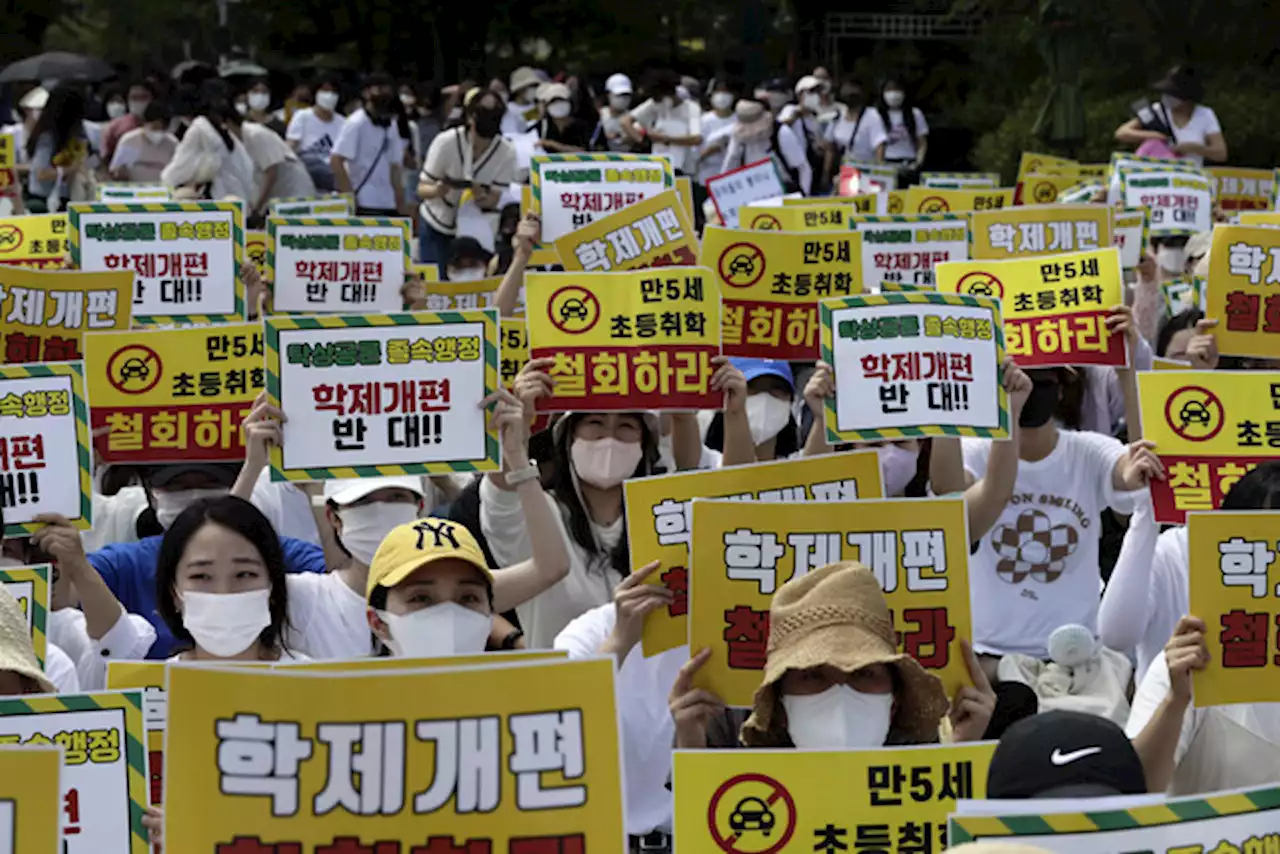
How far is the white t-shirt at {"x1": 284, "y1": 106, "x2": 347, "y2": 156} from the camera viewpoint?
21656mm

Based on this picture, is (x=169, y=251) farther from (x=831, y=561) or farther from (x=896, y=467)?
(x=831, y=561)

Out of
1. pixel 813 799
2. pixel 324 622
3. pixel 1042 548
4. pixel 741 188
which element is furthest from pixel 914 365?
pixel 741 188

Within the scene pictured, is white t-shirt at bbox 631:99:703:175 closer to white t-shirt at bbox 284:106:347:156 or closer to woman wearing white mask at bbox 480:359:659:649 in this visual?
white t-shirt at bbox 284:106:347:156

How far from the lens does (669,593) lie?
19.2 feet

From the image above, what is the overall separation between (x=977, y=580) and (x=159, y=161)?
12967 mm

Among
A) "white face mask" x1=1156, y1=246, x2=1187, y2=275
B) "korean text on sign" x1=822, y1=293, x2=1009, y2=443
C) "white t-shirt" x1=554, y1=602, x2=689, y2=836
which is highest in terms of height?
"white face mask" x1=1156, y1=246, x2=1187, y2=275

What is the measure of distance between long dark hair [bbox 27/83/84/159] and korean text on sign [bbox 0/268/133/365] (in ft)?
31.1

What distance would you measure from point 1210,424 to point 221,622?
285 cm

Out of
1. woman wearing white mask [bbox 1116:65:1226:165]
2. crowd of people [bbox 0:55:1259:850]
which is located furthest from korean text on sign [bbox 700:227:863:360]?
woman wearing white mask [bbox 1116:65:1226:165]

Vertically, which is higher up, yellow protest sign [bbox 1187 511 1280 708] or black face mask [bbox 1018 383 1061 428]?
black face mask [bbox 1018 383 1061 428]

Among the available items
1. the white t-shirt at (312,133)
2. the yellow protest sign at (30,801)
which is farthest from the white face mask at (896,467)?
the white t-shirt at (312,133)

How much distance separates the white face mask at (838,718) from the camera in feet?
15.9

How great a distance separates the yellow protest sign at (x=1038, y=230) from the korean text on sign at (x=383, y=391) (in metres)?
4.68

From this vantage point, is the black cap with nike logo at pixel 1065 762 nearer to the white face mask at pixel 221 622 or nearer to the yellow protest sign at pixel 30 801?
the yellow protest sign at pixel 30 801
